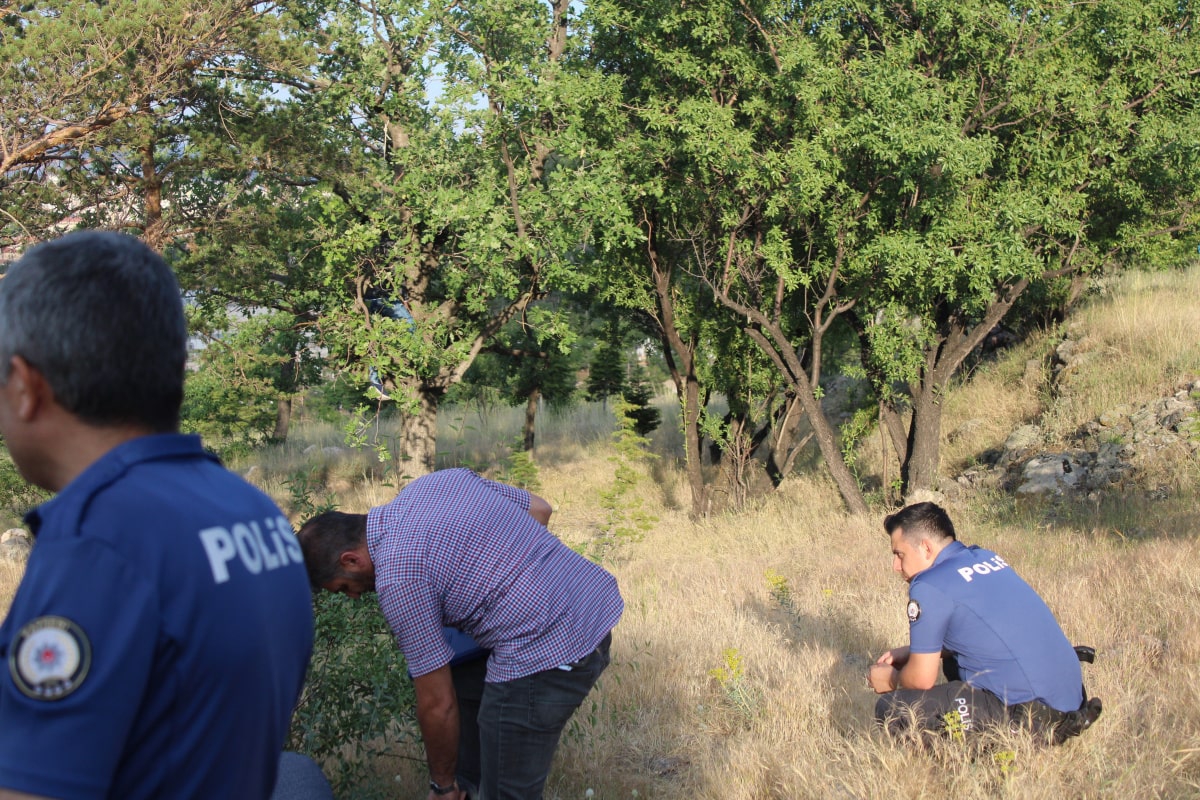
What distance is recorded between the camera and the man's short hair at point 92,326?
1534 millimetres

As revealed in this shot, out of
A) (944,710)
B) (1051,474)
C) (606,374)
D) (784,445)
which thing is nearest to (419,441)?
Answer: (784,445)

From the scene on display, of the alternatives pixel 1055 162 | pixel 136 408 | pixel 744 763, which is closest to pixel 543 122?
pixel 1055 162

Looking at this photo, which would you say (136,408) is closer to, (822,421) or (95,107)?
(95,107)

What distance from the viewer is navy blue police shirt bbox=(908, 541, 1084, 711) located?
4.50m

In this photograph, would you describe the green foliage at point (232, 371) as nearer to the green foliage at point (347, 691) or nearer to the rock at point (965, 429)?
the green foliage at point (347, 691)

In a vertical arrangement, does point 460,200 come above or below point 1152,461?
above

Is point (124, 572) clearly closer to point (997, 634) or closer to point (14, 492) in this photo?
point (997, 634)

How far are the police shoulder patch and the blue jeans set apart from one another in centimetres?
221

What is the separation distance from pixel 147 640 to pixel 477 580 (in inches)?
77.3

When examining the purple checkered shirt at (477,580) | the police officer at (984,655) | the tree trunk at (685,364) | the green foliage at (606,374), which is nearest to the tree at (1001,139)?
the tree trunk at (685,364)

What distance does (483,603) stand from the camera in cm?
339

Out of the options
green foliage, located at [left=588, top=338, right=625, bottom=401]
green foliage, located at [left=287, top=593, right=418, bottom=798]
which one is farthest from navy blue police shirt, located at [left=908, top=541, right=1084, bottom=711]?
green foliage, located at [left=588, top=338, right=625, bottom=401]

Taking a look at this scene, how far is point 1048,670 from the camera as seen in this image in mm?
4512

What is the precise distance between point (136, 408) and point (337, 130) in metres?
14.1
